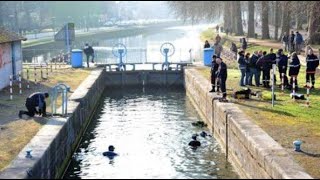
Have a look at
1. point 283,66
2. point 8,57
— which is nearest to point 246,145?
point 283,66

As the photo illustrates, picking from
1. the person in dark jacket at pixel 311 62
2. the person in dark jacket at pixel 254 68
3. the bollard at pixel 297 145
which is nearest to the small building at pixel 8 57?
the person in dark jacket at pixel 254 68

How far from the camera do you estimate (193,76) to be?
33.5 m

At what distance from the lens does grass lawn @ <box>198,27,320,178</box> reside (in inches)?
608

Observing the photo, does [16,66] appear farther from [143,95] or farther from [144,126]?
[144,126]

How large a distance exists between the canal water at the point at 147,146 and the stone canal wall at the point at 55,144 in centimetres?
43

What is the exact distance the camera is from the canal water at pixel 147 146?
17.0m

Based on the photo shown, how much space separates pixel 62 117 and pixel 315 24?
96.1 feet

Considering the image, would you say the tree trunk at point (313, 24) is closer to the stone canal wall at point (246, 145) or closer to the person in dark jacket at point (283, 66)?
the person in dark jacket at point (283, 66)

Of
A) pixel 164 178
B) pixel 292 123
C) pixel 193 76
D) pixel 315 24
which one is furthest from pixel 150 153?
pixel 315 24

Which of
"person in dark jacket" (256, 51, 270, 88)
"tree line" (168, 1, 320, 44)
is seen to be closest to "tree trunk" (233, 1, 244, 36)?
"tree line" (168, 1, 320, 44)

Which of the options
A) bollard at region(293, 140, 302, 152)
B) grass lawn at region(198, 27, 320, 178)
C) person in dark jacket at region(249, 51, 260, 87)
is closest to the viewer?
grass lawn at region(198, 27, 320, 178)

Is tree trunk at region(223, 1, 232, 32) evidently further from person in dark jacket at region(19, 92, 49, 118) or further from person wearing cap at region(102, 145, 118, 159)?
person wearing cap at region(102, 145, 118, 159)

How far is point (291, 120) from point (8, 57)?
57.1 ft

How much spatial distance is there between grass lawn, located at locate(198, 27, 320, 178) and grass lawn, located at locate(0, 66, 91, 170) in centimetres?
728
